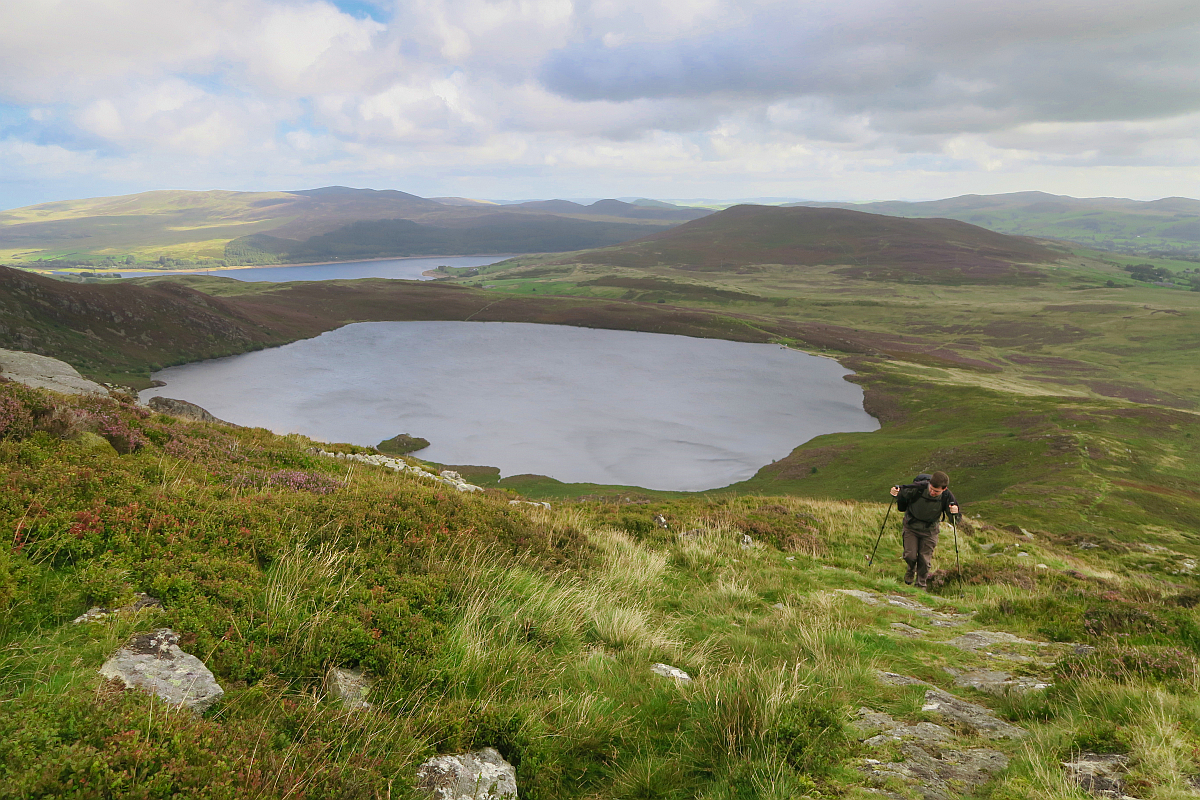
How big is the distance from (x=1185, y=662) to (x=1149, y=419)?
2659 inches

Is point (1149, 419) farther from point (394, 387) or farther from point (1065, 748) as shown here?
point (394, 387)

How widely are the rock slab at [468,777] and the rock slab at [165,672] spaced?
1679 mm

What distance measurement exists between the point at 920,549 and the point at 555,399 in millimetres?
66858

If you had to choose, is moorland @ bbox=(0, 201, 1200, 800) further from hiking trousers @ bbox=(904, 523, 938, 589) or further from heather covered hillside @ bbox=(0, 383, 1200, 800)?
hiking trousers @ bbox=(904, 523, 938, 589)

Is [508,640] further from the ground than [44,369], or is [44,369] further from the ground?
[508,640]

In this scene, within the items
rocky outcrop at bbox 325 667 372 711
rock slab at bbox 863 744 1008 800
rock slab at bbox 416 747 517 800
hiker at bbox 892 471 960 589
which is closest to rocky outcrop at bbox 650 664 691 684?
rock slab at bbox 863 744 1008 800

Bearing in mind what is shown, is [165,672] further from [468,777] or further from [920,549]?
[920,549]

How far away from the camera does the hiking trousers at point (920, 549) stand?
14.3 metres

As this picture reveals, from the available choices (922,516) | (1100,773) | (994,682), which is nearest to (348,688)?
(1100,773)

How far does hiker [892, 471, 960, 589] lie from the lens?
547 inches

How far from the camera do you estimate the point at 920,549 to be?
47.4ft

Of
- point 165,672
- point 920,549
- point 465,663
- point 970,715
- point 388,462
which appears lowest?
point 920,549

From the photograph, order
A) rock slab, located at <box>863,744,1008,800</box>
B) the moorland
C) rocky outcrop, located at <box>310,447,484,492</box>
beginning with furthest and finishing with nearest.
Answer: rocky outcrop, located at <box>310,447,484,492</box>, rock slab, located at <box>863,744,1008,800</box>, the moorland

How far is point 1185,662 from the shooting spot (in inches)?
252
